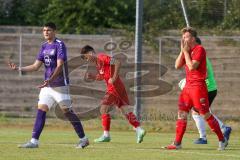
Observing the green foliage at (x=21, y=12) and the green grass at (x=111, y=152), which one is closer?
the green grass at (x=111, y=152)

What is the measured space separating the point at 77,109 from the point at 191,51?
12151 mm

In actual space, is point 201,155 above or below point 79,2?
below

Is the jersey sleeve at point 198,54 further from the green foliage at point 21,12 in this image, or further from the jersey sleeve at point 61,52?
the green foliage at point 21,12

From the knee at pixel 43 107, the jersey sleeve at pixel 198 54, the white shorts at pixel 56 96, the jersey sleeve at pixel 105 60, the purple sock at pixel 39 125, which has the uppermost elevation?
the jersey sleeve at pixel 198 54

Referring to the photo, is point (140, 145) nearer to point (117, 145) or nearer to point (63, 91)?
point (117, 145)

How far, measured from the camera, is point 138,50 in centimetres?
2327

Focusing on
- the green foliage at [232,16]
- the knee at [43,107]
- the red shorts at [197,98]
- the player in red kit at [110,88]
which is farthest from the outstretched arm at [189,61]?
the green foliage at [232,16]

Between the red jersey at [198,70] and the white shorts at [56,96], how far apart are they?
216 cm

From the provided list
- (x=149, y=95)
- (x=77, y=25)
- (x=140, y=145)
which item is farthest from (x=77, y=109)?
(x=140, y=145)

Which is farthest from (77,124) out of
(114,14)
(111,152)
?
(114,14)

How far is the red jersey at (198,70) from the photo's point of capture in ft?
46.0

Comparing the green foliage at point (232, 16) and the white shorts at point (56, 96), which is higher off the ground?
the green foliage at point (232, 16)

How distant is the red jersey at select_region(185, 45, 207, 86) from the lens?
1402cm

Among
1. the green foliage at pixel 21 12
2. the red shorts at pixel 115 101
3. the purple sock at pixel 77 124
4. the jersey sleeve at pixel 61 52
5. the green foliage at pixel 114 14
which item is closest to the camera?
the jersey sleeve at pixel 61 52
